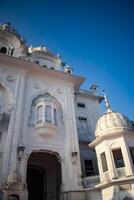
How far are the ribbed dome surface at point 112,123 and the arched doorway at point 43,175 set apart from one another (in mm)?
6452

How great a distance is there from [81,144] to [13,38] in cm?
1607

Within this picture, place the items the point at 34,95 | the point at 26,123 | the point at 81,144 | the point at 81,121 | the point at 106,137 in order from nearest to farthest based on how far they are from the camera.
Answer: the point at 106,137 → the point at 26,123 → the point at 34,95 → the point at 81,144 → the point at 81,121

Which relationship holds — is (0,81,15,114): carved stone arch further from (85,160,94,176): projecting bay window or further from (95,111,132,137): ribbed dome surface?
(85,160,94,176): projecting bay window

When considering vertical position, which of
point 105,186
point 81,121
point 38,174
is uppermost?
point 81,121

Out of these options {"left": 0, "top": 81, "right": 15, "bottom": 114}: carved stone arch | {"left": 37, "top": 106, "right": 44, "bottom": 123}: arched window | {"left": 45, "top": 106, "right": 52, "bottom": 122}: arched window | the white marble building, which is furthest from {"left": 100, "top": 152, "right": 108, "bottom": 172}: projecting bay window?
{"left": 0, "top": 81, "right": 15, "bottom": 114}: carved stone arch

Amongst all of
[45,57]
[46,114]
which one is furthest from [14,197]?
[45,57]

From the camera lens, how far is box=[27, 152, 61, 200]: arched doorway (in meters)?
19.3

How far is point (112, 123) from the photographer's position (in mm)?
15930

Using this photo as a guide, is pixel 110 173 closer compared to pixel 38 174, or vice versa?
pixel 110 173

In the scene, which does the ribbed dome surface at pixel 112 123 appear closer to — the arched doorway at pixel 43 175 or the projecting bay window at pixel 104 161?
the projecting bay window at pixel 104 161

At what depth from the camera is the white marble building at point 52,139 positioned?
45.4 ft

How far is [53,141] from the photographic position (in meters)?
17.6

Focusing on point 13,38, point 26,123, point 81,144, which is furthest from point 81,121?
point 13,38

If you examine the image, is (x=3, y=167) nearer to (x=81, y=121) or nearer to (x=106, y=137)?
(x=106, y=137)
